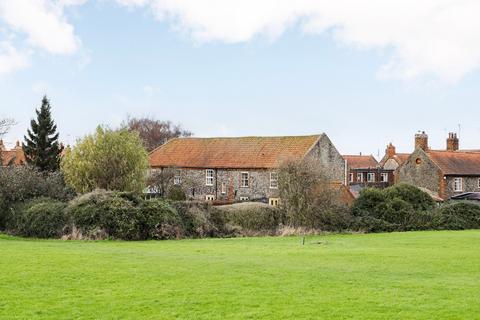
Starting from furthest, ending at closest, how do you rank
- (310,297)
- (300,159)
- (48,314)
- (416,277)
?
(300,159), (416,277), (310,297), (48,314)

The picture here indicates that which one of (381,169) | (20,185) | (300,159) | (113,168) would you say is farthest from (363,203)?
(381,169)

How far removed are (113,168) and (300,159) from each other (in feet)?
52.3

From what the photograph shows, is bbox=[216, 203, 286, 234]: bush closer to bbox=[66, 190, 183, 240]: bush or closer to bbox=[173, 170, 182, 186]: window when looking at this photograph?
bbox=[66, 190, 183, 240]: bush

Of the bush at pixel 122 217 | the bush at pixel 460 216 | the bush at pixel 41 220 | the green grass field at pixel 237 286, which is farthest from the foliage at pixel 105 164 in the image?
the green grass field at pixel 237 286

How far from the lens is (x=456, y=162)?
A: 73.1 m

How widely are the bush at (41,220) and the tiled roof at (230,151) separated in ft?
87.3

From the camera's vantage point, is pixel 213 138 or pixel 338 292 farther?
pixel 213 138

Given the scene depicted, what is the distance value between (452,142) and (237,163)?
30791 millimetres

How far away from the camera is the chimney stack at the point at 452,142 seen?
3209 inches

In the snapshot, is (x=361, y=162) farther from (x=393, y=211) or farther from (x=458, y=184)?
(x=393, y=211)

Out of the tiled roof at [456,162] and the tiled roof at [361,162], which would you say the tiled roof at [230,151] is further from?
the tiled roof at [361,162]

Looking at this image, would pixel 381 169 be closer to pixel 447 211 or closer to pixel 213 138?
pixel 213 138

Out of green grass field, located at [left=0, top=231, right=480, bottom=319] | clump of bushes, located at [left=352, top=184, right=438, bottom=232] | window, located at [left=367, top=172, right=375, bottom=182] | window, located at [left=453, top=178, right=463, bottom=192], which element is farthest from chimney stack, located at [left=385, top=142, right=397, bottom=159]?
green grass field, located at [left=0, top=231, right=480, bottom=319]

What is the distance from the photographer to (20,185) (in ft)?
139
